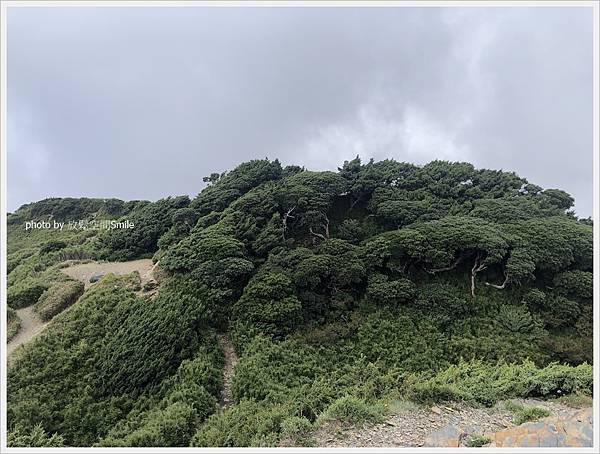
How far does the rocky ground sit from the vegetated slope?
1.27 feet

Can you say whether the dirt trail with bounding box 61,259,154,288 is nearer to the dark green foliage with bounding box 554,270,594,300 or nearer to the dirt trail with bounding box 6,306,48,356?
the dirt trail with bounding box 6,306,48,356

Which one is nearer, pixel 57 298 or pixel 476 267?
pixel 57 298

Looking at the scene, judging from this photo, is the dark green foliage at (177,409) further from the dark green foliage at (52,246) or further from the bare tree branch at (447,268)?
the dark green foliage at (52,246)

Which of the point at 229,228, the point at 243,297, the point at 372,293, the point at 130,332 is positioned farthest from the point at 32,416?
the point at 372,293

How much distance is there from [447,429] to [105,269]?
18471mm

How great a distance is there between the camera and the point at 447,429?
23.6 ft

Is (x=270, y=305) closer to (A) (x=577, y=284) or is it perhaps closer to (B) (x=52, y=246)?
(A) (x=577, y=284)

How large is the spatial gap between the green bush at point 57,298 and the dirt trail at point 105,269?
110cm

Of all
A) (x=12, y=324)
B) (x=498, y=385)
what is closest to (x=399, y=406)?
(x=498, y=385)

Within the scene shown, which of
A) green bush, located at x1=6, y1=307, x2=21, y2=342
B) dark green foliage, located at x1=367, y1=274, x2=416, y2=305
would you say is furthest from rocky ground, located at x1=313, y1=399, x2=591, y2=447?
green bush, located at x1=6, y1=307, x2=21, y2=342

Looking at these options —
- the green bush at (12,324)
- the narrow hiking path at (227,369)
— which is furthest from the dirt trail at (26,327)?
the narrow hiking path at (227,369)

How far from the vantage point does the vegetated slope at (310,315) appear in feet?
35.1

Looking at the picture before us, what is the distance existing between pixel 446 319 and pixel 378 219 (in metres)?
7.54

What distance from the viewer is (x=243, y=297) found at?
1634 centimetres
